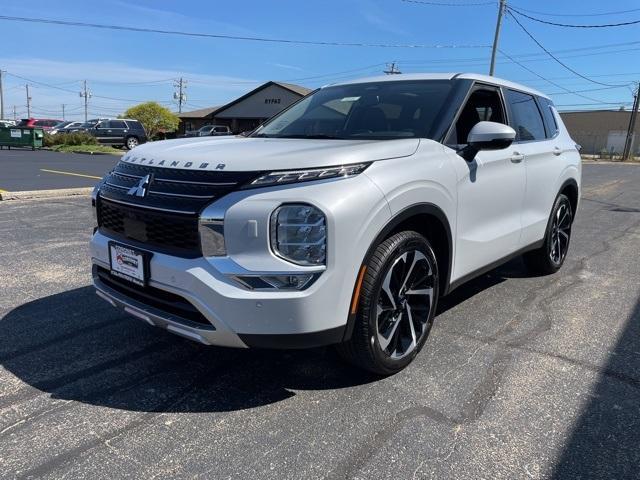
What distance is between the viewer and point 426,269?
3.25m

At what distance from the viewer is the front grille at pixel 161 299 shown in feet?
8.75

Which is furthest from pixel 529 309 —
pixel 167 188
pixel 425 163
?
pixel 167 188

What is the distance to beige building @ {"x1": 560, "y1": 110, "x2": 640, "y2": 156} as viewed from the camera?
68.7m

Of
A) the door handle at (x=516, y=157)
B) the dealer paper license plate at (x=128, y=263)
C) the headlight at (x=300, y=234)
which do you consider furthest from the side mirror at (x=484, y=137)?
the dealer paper license plate at (x=128, y=263)

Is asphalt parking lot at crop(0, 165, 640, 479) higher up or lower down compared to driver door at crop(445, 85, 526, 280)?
lower down

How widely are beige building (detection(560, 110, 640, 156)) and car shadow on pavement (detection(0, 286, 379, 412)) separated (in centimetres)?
7389

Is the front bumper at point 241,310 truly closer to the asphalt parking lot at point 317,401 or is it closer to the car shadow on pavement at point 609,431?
the asphalt parking lot at point 317,401

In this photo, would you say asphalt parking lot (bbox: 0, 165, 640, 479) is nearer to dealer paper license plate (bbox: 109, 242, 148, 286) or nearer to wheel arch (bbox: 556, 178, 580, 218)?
dealer paper license plate (bbox: 109, 242, 148, 286)

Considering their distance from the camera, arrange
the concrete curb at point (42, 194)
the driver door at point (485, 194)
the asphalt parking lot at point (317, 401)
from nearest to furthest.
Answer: the asphalt parking lot at point (317, 401) → the driver door at point (485, 194) → the concrete curb at point (42, 194)

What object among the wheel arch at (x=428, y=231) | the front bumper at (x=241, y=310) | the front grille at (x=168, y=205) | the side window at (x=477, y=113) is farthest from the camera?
the side window at (x=477, y=113)

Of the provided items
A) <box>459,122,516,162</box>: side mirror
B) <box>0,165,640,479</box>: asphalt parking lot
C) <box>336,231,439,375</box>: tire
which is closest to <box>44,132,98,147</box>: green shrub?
<box>0,165,640,479</box>: asphalt parking lot

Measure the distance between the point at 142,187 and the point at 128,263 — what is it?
1.38ft

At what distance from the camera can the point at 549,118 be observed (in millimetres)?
5348

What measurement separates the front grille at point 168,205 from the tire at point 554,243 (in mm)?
3586
